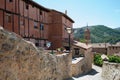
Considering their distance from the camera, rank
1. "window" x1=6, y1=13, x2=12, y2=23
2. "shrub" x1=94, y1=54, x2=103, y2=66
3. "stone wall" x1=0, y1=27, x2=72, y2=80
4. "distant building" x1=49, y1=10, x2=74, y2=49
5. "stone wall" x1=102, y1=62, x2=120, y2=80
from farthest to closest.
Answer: "shrub" x1=94, y1=54, x2=103, y2=66 < "distant building" x1=49, y1=10, x2=74, y2=49 < "stone wall" x1=102, y1=62, x2=120, y2=80 < "window" x1=6, y1=13, x2=12, y2=23 < "stone wall" x1=0, y1=27, x2=72, y2=80

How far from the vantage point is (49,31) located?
1447 inches

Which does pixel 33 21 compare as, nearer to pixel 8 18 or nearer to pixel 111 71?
pixel 8 18

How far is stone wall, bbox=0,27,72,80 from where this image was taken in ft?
31.5

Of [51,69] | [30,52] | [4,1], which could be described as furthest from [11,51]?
[4,1]

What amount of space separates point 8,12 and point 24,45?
14566 mm

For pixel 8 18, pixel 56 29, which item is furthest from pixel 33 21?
pixel 56 29

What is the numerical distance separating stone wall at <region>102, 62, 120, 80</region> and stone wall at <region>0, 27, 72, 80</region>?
13.6m

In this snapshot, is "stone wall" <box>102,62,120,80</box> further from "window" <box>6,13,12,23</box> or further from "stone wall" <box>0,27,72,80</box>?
"window" <box>6,13,12,23</box>

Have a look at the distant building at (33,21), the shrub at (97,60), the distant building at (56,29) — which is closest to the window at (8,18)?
the distant building at (33,21)

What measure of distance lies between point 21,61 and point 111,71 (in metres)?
20.1

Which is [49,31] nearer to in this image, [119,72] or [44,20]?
[44,20]

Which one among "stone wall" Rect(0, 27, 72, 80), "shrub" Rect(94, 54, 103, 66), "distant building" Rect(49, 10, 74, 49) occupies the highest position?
"distant building" Rect(49, 10, 74, 49)

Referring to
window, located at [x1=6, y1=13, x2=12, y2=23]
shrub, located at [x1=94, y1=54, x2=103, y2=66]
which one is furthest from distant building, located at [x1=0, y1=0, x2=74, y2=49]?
shrub, located at [x1=94, y1=54, x2=103, y2=66]

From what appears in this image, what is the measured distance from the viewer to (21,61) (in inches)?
435
